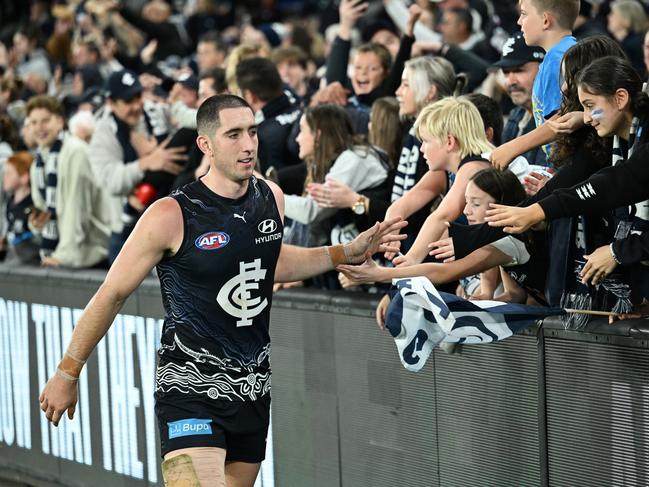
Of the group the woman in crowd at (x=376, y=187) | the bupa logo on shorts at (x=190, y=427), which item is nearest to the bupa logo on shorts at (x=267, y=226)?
the bupa logo on shorts at (x=190, y=427)

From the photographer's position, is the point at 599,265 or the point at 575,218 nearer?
the point at 599,265

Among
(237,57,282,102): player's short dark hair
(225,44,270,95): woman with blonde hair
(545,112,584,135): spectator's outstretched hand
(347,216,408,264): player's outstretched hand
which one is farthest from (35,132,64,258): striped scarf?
(545,112,584,135): spectator's outstretched hand

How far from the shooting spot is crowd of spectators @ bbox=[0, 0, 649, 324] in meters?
5.37

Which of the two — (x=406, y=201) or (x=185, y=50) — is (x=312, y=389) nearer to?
(x=406, y=201)

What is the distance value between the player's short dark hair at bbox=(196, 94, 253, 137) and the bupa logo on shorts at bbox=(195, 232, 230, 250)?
1.59ft

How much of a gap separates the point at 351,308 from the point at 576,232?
157cm

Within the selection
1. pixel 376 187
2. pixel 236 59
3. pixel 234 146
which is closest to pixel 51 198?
pixel 236 59

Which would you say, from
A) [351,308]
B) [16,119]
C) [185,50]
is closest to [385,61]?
[351,308]

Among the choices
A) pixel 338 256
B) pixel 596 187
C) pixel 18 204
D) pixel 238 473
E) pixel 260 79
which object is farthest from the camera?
pixel 18 204

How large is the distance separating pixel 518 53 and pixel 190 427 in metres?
2.92

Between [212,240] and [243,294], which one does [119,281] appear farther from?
[243,294]

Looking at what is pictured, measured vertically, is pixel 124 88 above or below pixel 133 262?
above

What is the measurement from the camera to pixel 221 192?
561cm

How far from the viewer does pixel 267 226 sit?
567cm
